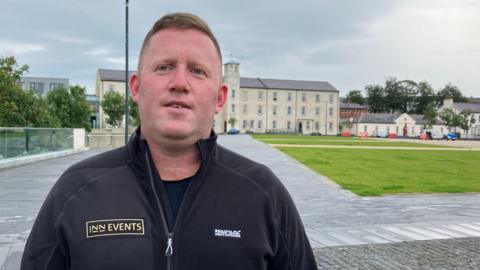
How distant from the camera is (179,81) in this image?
76.9 inches

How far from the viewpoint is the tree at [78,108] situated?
42750 mm

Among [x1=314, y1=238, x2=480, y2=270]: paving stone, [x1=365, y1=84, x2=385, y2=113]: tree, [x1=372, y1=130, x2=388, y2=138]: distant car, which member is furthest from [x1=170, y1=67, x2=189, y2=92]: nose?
[x1=365, y1=84, x2=385, y2=113]: tree

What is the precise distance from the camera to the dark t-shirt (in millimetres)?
2037

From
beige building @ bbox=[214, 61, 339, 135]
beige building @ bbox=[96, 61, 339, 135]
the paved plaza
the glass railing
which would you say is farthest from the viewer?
beige building @ bbox=[214, 61, 339, 135]

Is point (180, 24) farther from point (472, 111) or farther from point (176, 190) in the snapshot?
point (472, 111)

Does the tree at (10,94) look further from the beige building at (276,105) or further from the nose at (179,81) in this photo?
the beige building at (276,105)

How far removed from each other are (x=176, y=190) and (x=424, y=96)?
135812 millimetres

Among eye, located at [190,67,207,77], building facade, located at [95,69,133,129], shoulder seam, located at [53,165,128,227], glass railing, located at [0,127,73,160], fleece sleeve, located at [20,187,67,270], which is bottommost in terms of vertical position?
glass railing, located at [0,127,73,160]

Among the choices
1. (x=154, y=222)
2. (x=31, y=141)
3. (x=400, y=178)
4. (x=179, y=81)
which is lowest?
(x=400, y=178)

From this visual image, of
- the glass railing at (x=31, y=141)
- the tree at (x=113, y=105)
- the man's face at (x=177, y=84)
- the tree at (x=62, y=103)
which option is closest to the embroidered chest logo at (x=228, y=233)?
the man's face at (x=177, y=84)

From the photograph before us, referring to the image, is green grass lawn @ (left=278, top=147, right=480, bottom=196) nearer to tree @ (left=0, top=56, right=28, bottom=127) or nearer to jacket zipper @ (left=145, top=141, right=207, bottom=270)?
jacket zipper @ (left=145, top=141, right=207, bottom=270)

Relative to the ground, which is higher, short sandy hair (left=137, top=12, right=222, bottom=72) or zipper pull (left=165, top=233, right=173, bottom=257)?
short sandy hair (left=137, top=12, right=222, bottom=72)

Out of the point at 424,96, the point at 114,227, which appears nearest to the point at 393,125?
the point at 424,96

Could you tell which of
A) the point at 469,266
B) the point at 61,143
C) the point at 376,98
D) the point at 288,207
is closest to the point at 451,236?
the point at 469,266
